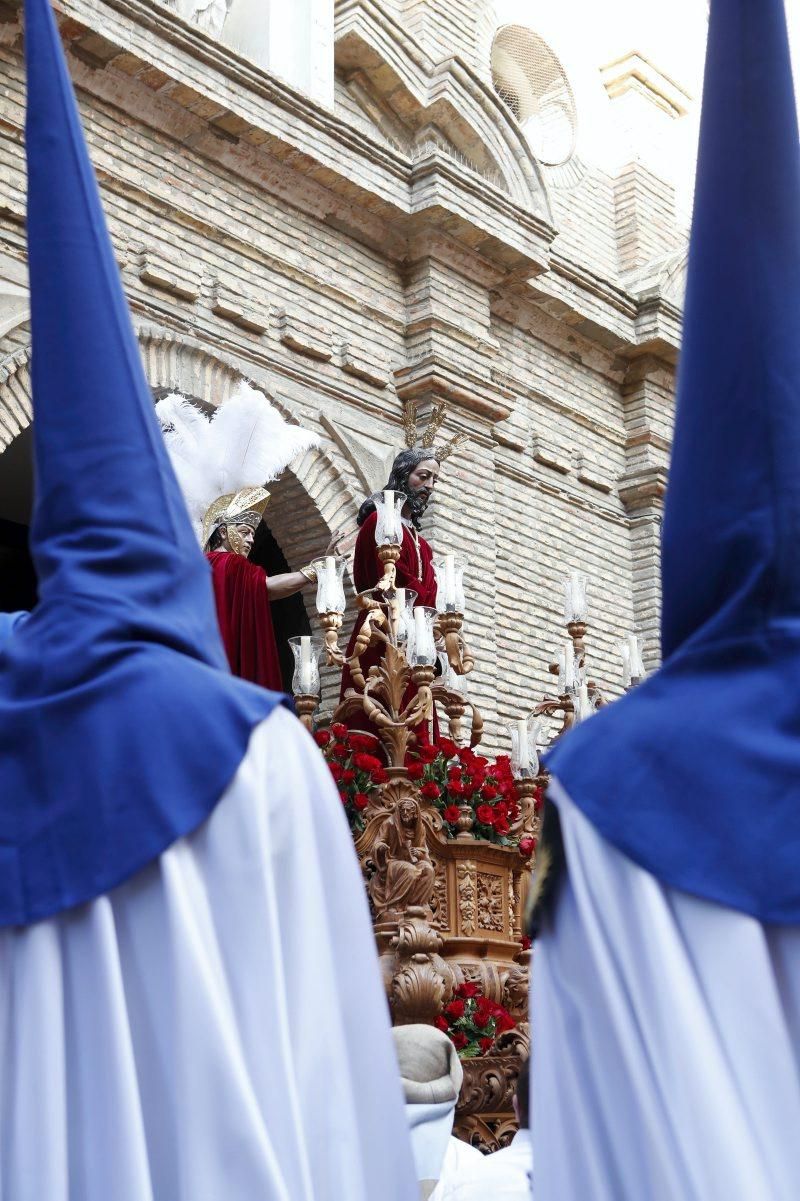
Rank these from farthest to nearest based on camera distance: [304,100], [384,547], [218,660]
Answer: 1. [304,100]
2. [384,547]
3. [218,660]

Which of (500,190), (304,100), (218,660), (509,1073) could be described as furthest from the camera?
(500,190)

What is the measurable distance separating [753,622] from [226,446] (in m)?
4.43

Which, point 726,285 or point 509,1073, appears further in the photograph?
point 509,1073

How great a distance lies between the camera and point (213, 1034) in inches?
69.6

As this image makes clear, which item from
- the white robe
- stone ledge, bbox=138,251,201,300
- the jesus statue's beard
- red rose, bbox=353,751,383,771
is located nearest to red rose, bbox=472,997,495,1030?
red rose, bbox=353,751,383,771

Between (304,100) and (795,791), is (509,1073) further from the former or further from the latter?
(304,100)

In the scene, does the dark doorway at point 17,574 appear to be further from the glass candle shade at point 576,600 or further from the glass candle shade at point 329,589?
the glass candle shade at point 329,589

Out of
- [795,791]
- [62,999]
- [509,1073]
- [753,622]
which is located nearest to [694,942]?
[795,791]

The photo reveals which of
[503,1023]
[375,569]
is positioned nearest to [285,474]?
[375,569]

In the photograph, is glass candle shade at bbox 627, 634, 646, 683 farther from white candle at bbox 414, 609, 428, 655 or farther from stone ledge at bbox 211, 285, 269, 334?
stone ledge at bbox 211, 285, 269, 334

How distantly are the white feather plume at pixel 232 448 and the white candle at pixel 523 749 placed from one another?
1390 mm

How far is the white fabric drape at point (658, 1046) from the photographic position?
1.64 meters

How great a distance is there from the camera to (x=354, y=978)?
1.94 m

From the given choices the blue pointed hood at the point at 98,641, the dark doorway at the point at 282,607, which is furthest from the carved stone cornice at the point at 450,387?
the blue pointed hood at the point at 98,641
